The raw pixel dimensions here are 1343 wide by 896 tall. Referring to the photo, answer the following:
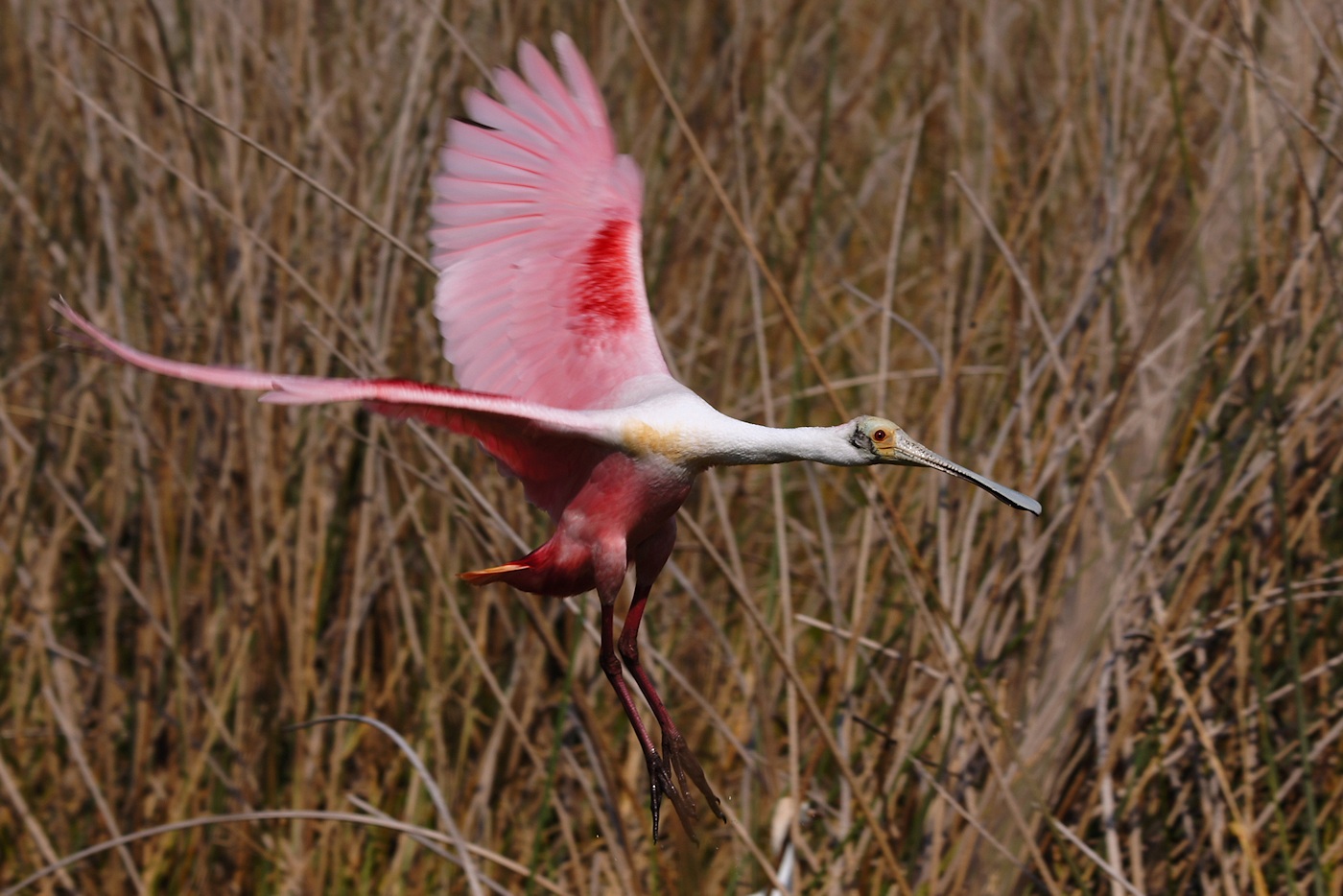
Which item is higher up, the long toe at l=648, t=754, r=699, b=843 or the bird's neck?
the bird's neck

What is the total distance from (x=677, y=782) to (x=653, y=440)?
0.31 metres

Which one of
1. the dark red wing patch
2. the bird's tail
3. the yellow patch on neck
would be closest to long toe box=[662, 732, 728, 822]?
the bird's tail

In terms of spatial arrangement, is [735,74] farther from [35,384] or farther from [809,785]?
[35,384]

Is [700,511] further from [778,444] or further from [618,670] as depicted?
[778,444]

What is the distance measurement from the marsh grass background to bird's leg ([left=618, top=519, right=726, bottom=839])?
387 millimetres

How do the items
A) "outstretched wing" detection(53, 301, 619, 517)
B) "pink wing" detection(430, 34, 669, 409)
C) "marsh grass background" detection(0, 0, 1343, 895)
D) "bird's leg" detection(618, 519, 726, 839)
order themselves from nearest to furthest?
Answer: "outstretched wing" detection(53, 301, 619, 517), "bird's leg" detection(618, 519, 726, 839), "pink wing" detection(430, 34, 669, 409), "marsh grass background" detection(0, 0, 1343, 895)

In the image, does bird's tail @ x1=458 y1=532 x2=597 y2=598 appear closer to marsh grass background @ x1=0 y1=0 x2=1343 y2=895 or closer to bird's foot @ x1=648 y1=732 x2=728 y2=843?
bird's foot @ x1=648 y1=732 x2=728 y2=843

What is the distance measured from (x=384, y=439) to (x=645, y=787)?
27.9 inches

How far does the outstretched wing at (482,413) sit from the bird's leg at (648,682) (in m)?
0.09

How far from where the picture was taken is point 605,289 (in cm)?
156

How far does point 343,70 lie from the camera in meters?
2.79

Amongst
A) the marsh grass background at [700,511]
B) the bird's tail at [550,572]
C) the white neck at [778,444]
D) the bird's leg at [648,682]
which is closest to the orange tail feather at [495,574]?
the bird's tail at [550,572]

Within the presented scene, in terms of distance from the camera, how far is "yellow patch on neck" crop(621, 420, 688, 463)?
124 centimetres

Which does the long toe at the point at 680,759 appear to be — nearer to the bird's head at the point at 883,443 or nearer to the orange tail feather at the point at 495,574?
the orange tail feather at the point at 495,574
